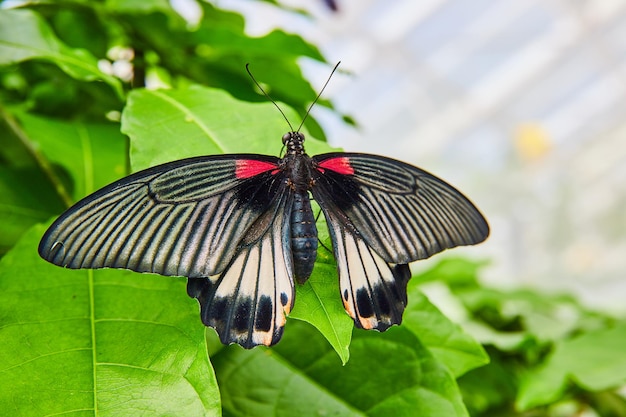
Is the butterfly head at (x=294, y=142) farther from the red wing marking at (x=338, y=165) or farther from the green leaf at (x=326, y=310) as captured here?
the green leaf at (x=326, y=310)

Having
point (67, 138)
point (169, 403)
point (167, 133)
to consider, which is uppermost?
point (167, 133)

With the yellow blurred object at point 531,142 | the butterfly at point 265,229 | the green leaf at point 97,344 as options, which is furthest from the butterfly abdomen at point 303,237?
the yellow blurred object at point 531,142

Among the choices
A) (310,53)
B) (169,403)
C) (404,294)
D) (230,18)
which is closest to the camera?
(169,403)

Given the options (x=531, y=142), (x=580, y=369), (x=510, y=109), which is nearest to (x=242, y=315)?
(x=580, y=369)

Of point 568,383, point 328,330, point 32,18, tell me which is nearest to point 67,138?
point 32,18

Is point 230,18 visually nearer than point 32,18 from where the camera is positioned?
No

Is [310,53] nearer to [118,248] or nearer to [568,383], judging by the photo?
[118,248]

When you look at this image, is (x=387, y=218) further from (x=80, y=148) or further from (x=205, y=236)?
(x=80, y=148)
